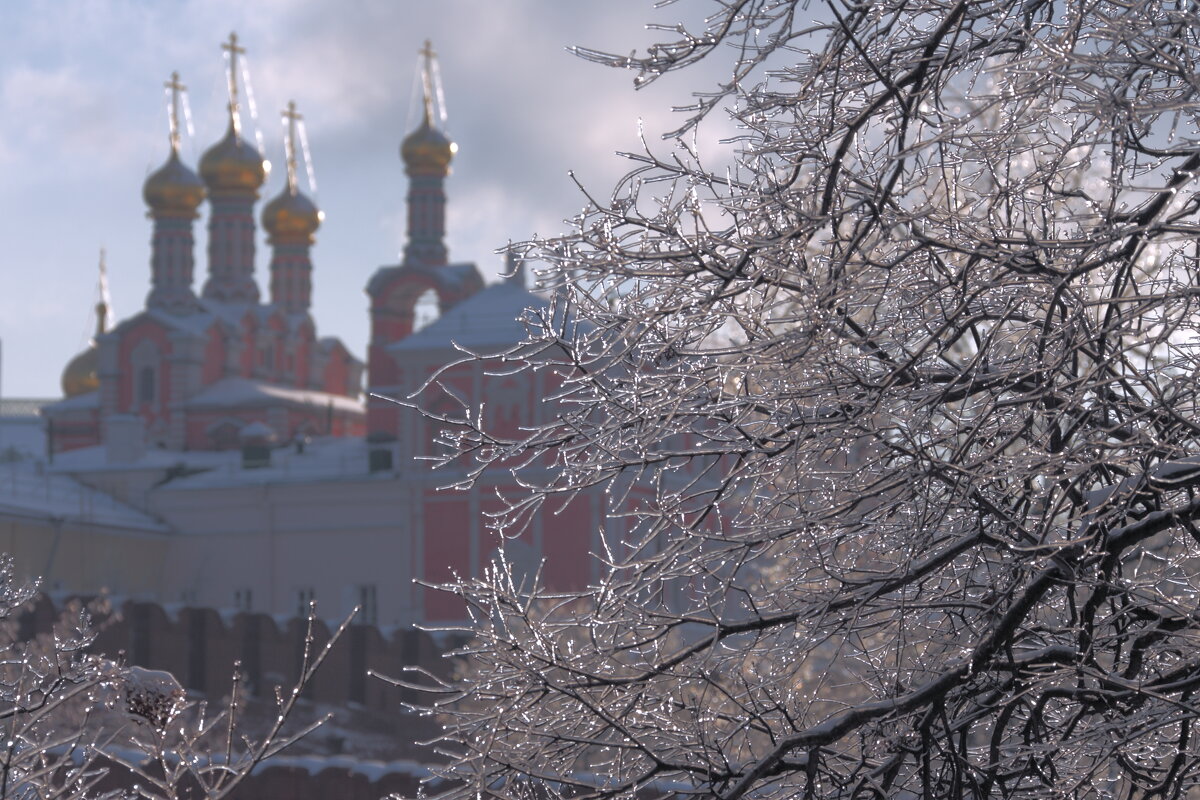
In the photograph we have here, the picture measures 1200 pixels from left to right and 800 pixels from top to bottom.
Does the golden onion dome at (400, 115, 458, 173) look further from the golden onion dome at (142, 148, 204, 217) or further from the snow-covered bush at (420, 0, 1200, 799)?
the snow-covered bush at (420, 0, 1200, 799)

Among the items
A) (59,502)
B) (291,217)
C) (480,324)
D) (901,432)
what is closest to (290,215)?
(291,217)

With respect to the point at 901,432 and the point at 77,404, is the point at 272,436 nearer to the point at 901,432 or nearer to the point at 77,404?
the point at 77,404

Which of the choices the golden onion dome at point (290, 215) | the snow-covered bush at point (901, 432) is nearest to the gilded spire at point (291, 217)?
the golden onion dome at point (290, 215)

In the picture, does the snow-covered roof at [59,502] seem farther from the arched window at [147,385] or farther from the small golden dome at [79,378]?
the small golden dome at [79,378]

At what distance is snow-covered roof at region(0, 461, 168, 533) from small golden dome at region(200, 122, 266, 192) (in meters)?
10.6

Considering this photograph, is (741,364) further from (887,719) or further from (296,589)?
(296,589)

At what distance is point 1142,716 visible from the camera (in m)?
3.97

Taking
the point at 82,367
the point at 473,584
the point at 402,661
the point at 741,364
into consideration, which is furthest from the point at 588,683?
the point at 82,367

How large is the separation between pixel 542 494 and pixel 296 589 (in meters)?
28.6

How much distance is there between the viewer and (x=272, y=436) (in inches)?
1497

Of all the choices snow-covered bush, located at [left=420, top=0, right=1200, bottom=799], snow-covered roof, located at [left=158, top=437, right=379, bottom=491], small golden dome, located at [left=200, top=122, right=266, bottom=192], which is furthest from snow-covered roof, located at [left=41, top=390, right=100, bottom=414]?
snow-covered bush, located at [left=420, top=0, right=1200, bottom=799]

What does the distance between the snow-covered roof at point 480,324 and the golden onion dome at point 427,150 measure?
829 centimetres

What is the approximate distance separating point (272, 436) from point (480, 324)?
26.1 feet

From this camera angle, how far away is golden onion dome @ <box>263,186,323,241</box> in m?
46.0
